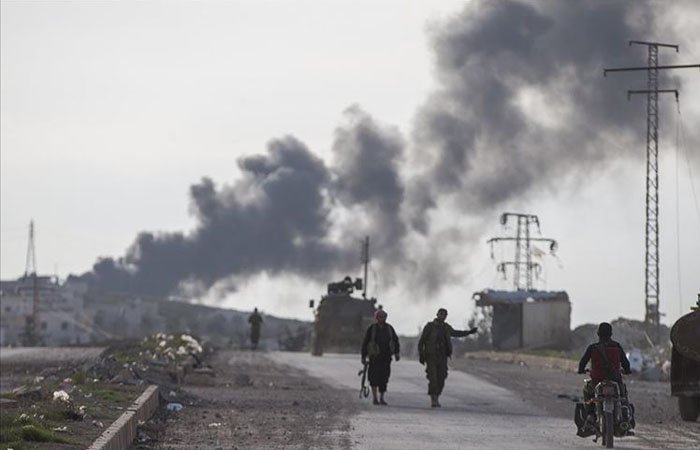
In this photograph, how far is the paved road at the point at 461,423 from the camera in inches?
776

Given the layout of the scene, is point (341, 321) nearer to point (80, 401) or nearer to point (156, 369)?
point (156, 369)

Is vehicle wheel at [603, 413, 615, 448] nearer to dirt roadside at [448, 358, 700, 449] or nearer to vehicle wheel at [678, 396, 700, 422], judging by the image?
dirt roadside at [448, 358, 700, 449]

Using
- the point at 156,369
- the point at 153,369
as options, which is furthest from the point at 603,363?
the point at 156,369

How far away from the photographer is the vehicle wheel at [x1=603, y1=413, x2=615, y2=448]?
18953mm

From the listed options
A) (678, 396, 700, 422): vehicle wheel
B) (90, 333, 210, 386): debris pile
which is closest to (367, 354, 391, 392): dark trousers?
(90, 333, 210, 386): debris pile

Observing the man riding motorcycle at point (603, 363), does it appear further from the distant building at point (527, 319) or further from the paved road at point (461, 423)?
the distant building at point (527, 319)

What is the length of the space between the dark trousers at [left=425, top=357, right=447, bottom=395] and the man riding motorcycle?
8209 mm

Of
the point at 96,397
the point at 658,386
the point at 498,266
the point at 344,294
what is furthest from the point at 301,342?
the point at 96,397

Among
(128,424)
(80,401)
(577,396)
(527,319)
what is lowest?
(128,424)

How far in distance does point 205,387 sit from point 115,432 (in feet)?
55.1

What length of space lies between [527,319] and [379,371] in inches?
2135

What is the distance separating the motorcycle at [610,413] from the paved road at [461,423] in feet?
0.92

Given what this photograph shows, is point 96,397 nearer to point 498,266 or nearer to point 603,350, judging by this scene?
point 603,350

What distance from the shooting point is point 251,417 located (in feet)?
78.9
